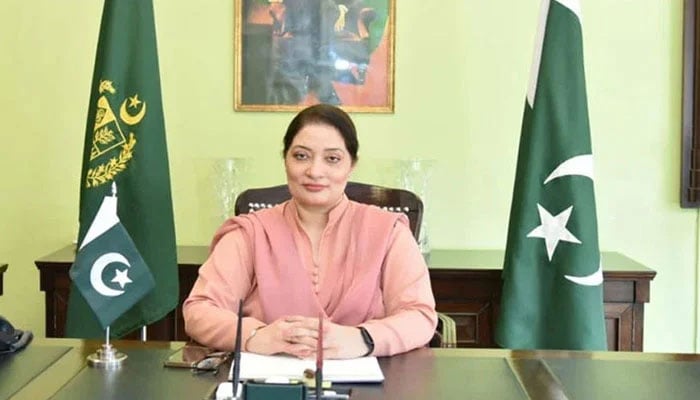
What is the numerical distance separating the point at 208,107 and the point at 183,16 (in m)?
0.35

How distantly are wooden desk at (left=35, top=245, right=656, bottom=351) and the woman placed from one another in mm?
816

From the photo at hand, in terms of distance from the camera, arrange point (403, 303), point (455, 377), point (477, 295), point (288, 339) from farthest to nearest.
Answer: point (477, 295), point (403, 303), point (288, 339), point (455, 377)

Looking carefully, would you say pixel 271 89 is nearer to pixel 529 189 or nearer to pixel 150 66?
pixel 150 66

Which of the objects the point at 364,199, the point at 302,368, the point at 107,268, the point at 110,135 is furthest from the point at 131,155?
the point at 302,368

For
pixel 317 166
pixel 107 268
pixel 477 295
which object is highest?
pixel 317 166

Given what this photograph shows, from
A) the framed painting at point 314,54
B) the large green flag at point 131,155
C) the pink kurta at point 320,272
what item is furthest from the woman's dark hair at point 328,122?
the framed painting at point 314,54

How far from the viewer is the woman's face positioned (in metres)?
1.98

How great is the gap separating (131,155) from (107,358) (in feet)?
4.06

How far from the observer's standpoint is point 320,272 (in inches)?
78.1

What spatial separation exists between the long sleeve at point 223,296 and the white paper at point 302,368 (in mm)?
117

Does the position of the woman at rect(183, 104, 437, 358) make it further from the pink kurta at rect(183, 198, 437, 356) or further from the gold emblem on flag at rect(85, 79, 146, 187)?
the gold emblem on flag at rect(85, 79, 146, 187)

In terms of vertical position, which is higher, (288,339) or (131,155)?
(131,155)

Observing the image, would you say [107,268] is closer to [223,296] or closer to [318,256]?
[223,296]

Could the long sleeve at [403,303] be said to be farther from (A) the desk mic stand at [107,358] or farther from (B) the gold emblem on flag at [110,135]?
(B) the gold emblem on flag at [110,135]
